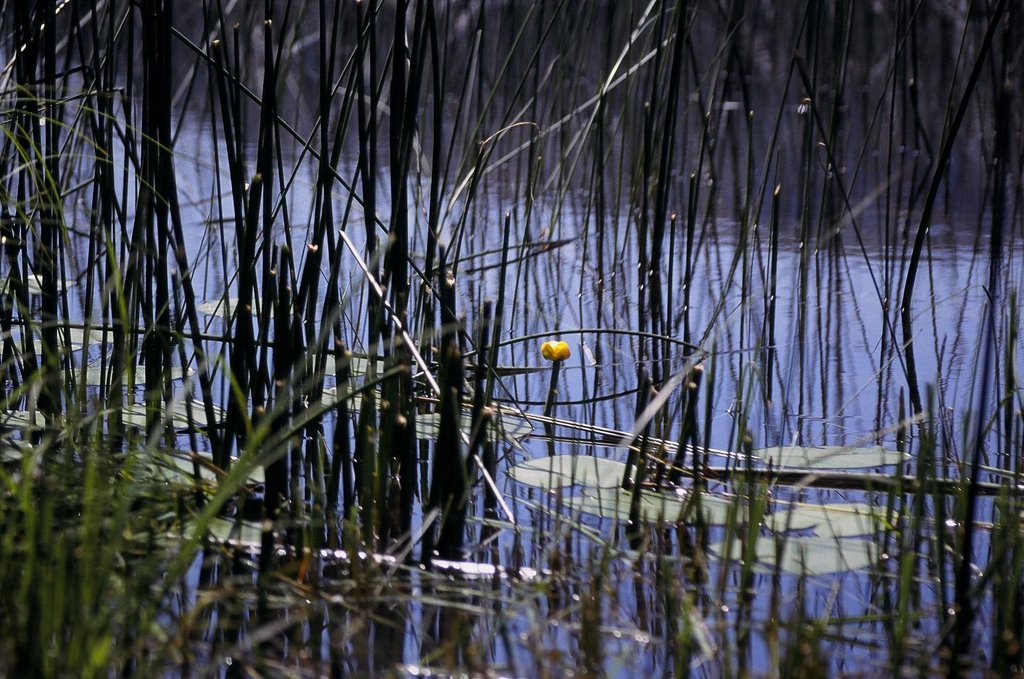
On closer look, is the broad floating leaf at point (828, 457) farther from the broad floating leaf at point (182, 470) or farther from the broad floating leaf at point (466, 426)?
the broad floating leaf at point (182, 470)

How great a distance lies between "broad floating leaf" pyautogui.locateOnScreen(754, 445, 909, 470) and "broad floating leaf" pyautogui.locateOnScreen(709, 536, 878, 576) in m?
0.19

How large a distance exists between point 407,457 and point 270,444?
0.78 ft

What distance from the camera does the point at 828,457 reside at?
1310mm

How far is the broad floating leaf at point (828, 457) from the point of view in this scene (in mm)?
1332

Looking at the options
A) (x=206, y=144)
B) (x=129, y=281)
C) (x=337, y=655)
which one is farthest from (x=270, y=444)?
(x=206, y=144)

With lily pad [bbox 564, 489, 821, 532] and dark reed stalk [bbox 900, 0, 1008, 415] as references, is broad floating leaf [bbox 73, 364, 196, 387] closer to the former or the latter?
lily pad [bbox 564, 489, 821, 532]

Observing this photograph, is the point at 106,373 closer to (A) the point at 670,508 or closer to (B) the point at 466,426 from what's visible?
(B) the point at 466,426

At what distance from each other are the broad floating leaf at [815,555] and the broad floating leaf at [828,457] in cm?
19

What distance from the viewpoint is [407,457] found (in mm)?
1150

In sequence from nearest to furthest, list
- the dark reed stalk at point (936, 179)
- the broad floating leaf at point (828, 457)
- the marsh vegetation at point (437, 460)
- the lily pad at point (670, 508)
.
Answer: the marsh vegetation at point (437, 460) < the lily pad at point (670, 508) < the broad floating leaf at point (828, 457) < the dark reed stalk at point (936, 179)

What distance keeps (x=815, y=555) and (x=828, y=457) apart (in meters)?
0.25

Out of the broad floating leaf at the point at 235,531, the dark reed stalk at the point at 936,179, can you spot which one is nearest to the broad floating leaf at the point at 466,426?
the broad floating leaf at the point at 235,531

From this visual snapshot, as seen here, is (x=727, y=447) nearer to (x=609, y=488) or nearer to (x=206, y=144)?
(x=609, y=488)

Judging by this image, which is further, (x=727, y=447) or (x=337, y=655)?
(x=727, y=447)
